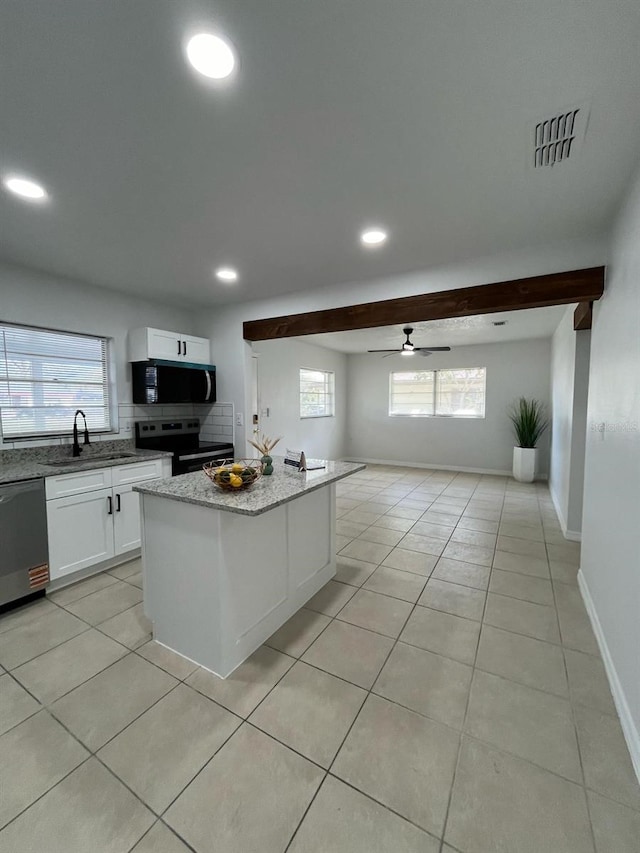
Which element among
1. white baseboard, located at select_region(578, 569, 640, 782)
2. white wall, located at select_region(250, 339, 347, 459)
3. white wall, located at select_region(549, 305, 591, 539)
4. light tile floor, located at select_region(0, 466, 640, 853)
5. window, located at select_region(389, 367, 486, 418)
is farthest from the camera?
window, located at select_region(389, 367, 486, 418)

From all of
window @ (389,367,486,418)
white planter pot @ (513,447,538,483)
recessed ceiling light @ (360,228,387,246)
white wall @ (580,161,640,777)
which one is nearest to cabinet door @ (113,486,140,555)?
recessed ceiling light @ (360,228,387,246)

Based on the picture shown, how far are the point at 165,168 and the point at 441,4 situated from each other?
1305mm

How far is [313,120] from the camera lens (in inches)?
55.9

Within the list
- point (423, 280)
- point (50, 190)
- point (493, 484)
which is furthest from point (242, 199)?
point (493, 484)

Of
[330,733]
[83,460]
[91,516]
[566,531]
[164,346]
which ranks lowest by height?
[330,733]

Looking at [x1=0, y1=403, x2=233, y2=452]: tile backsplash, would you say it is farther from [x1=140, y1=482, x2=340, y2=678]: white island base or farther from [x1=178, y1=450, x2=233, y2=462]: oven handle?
[x1=140, y1=482, x2=340, y2=678]: white island base

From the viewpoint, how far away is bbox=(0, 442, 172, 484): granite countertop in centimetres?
245

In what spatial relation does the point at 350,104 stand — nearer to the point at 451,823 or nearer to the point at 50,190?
the point at 50,190

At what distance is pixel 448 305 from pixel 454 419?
4374 mm

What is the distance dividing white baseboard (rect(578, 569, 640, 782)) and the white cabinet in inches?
125

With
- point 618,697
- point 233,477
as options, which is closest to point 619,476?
point 618,697

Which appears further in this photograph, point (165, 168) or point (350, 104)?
point (165, 168)

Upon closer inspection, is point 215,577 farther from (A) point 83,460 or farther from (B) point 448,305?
(B) point 448,305

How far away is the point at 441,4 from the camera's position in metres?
1.00
